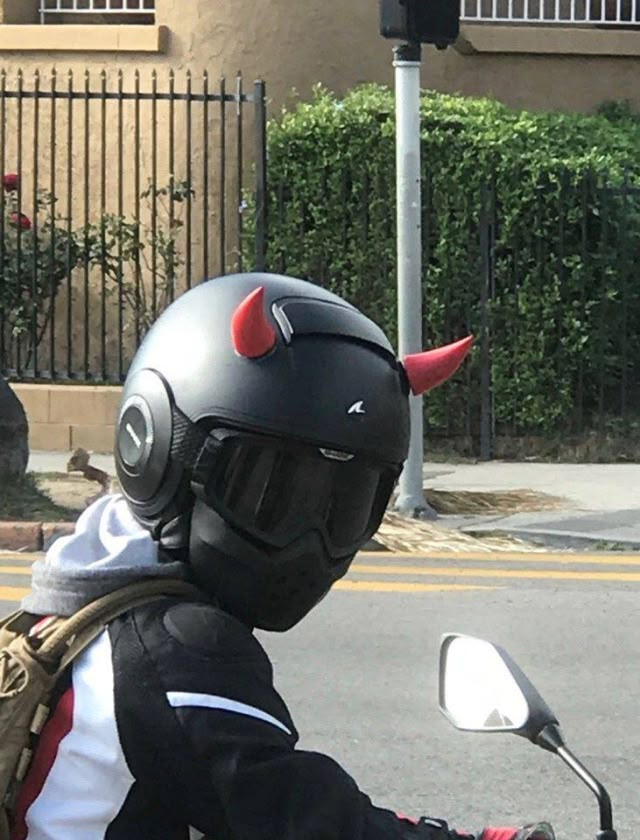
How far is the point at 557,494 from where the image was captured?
11.1m

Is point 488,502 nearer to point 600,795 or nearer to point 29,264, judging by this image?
point 29,264

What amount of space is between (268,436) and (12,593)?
5962mm

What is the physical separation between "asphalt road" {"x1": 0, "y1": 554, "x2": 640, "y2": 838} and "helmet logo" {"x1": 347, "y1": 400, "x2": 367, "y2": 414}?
2988mm

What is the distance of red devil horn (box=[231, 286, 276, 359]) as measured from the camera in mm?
2053

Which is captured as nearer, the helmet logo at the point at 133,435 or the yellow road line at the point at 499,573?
the helmet logo at the point at 133,435

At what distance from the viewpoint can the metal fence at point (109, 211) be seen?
12750 mm

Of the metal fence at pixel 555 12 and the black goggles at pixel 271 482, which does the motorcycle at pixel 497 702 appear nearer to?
the black goggles at pixel 271 482

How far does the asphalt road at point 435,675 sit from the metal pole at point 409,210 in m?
1.04

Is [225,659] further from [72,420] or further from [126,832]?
[72,420]

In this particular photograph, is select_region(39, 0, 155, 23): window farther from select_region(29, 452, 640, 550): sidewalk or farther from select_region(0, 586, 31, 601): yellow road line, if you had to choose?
select_region(0, 586, 31, 601): yellow road line

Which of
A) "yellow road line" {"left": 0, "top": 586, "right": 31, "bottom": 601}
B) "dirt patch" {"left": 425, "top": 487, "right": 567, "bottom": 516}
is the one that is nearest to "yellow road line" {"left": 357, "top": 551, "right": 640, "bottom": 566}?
"dirt patch" {"left": 425, "top": 487, "right": 567, "bottom": 516}

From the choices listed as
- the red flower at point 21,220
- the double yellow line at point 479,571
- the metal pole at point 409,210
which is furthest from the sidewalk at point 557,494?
the red flower at point 21,220

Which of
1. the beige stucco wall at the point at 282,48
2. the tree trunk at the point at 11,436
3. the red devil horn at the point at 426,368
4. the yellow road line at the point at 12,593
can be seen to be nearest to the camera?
the red devil horn at the point at 426,368

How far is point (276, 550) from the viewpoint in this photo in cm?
212
